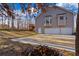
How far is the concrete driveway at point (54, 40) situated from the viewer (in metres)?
2.59

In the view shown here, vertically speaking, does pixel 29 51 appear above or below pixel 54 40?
below

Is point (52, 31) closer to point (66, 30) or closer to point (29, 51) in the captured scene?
point (66, 30)

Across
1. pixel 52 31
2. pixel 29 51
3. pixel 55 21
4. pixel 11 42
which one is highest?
pixel 55 21

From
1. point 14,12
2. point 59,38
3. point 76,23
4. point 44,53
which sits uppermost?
point 14,12

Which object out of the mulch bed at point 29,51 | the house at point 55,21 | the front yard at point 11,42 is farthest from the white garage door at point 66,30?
the mulch bed at point 29,51

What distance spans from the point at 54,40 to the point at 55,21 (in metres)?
0.27

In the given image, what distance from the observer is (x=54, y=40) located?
2.62 metres

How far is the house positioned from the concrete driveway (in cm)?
7

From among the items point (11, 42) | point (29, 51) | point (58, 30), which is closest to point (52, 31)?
point (58, 30)

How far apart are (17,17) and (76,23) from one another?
0.82 m

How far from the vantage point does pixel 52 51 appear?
8.58ft

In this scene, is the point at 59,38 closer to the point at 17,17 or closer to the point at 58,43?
the point at 58,43

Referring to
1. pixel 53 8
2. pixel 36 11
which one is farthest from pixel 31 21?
pixel 53 8

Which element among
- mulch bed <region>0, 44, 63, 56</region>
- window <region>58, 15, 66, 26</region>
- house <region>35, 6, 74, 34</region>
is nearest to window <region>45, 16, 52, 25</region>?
house <region>35, 6, 74, 34</region>
